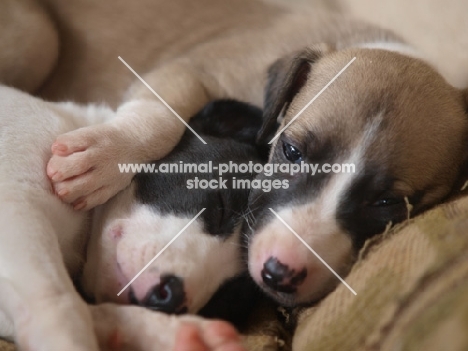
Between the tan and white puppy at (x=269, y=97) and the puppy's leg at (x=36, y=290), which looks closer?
the puppy's leg at (x=36, y=290)

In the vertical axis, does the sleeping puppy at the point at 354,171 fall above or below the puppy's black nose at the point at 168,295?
above

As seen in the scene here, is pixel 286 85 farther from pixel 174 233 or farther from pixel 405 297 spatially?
pixel 405 297

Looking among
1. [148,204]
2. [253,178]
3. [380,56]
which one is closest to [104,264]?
[148,204]

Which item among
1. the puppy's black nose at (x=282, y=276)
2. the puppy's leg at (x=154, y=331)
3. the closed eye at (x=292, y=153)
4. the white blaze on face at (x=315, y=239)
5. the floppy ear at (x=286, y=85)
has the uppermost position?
the floppy ear at (x=286, y=85)

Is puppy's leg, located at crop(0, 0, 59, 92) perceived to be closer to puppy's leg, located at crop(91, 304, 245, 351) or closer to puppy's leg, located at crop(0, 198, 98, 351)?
puppy's leg, located at crop(0, 198, 98, 351)

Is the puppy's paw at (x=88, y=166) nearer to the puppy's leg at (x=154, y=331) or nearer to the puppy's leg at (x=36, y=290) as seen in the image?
the puppy's leg at (x=36, y=290)

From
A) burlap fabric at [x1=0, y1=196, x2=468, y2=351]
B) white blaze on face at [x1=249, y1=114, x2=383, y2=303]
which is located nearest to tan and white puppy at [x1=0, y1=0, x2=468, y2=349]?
white blaze on face at [x1=249, y1=114, x2=383, y2=303]

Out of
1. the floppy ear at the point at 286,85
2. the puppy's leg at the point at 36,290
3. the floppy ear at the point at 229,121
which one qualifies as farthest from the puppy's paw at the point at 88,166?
the floppy ear at the point at 286,85

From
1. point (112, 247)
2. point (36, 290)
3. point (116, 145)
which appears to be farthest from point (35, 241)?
point (116, 145)
